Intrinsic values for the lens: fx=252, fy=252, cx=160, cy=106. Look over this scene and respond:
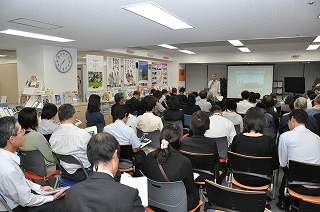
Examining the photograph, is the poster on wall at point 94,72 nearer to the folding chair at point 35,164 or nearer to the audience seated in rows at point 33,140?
the audience seated in rows at point 33,140

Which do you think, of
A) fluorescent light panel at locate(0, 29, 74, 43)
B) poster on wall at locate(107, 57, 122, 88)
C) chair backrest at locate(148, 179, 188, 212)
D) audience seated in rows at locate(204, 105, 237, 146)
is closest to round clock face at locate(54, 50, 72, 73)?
fluorescent light panel at locate(0, 29, 74, 43)

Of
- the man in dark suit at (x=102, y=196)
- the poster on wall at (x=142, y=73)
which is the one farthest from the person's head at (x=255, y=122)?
the poster on wall at (x=142, y=73)

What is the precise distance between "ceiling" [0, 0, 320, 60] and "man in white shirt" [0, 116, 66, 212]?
1.63 metres

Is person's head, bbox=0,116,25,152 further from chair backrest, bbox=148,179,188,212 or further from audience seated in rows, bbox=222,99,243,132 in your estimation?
audience seated in rows, bbox=222,99,243,132

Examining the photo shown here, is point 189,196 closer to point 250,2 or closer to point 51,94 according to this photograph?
point 250,2

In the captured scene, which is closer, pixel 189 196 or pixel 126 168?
pixel 189 196

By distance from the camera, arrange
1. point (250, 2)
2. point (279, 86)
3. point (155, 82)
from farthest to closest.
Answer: point (279, 86)
point (155, 82)
point (250, 2)

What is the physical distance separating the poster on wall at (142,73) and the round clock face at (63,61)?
10.4ft

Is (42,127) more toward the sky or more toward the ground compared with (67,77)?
more toward the ground

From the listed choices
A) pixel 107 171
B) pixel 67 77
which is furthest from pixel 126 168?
pixel 67 77

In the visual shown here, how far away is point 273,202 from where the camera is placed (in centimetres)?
351

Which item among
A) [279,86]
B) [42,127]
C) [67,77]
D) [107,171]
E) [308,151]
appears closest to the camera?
[107,171]

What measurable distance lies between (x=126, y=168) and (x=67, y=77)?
182 inches

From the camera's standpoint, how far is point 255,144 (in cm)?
295
